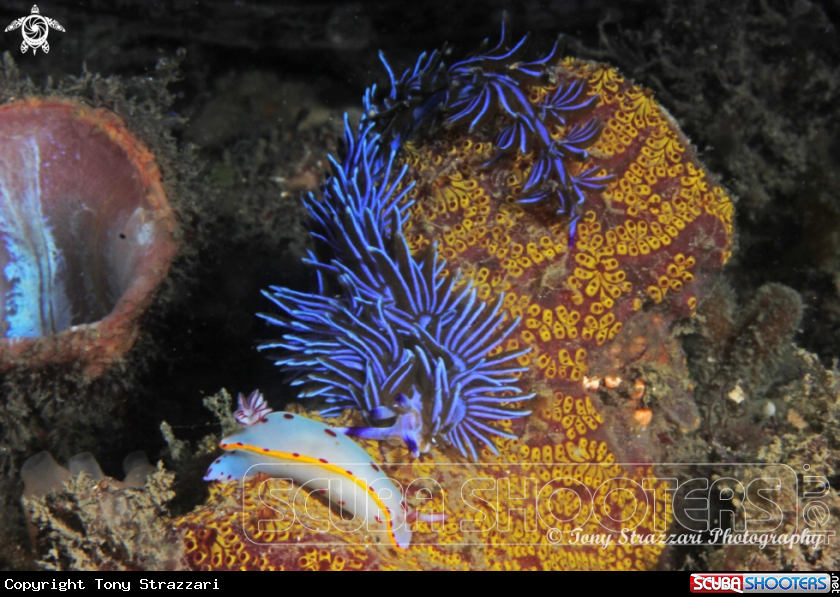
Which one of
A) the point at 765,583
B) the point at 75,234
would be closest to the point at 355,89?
the point at 75,234

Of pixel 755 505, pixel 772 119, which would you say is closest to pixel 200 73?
pixel 772 119

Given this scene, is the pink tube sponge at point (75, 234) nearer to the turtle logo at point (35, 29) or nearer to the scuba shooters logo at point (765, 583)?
the turtle logo at point (35, 29)

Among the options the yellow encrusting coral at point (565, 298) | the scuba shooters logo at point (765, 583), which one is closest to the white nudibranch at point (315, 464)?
the yellow encrusting coral at point (565, 298)

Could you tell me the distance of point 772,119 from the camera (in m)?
4.40

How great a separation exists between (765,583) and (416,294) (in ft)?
7.89

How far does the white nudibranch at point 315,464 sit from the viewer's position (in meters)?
2.31

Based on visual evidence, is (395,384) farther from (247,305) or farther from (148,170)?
(247,305)

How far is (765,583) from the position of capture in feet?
8.82

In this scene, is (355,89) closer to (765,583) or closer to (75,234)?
(75,234)

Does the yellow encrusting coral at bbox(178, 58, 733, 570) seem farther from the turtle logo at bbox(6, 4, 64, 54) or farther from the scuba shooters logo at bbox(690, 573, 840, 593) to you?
the turtle logo at bbox(6, 4, 64, 54)

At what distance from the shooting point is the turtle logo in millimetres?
4949

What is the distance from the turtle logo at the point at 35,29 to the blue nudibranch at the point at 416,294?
13.0ft

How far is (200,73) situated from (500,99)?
163 inches

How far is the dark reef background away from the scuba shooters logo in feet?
4.88
